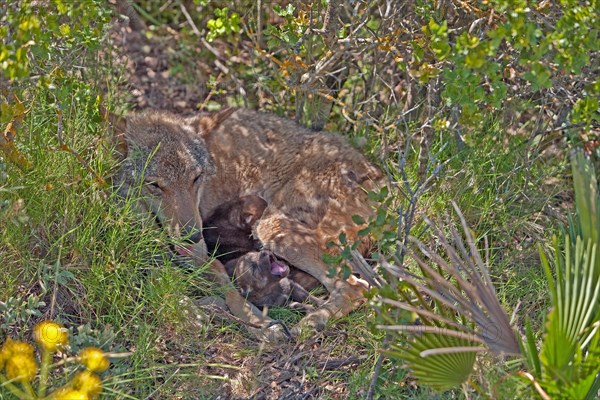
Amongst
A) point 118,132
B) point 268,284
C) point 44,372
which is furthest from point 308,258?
point 44,372

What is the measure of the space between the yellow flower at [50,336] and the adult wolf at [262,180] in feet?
Answer: 4.40

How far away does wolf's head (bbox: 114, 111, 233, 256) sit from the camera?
6.02 meters

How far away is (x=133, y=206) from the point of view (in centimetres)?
586

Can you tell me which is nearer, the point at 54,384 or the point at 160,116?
the point at 54,384

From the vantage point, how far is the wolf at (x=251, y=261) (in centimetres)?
597

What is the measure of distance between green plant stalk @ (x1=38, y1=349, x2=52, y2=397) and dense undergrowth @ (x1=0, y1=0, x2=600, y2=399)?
117 mm

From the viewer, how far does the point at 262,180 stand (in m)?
6.63

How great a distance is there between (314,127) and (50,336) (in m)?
3.30

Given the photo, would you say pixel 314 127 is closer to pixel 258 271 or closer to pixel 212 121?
pixel 212 121

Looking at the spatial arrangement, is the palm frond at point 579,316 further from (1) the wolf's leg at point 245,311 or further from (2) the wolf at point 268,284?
(2) the wolf at point 268,284

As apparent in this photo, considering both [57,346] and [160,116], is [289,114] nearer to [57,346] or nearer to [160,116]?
[160,116]

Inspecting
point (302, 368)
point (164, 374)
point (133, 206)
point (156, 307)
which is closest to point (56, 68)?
point (133, 206)

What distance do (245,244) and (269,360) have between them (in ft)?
4.41

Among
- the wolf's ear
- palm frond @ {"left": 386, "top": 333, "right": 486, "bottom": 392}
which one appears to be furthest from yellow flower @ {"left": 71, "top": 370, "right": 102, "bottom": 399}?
the wolf's ear
